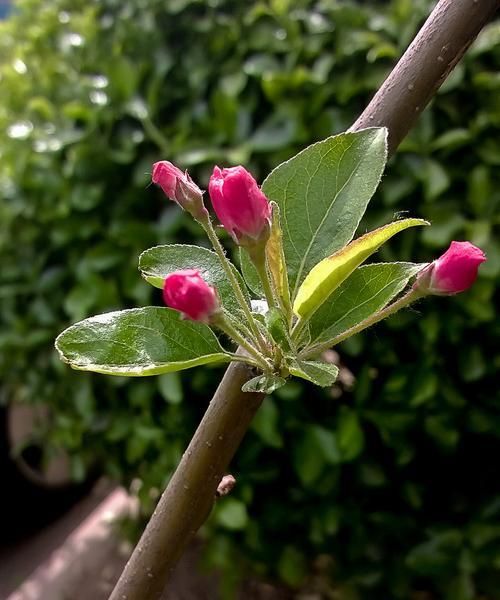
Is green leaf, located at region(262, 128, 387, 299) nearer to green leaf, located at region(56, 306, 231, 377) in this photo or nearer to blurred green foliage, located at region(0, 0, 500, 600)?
green leaf, located at region(56, 306, 231, 377)

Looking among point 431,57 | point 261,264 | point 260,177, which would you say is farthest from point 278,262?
point 260,177

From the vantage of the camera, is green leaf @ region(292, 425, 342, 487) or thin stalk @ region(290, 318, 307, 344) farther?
green leaf @ region(292, 425, 342, 487)

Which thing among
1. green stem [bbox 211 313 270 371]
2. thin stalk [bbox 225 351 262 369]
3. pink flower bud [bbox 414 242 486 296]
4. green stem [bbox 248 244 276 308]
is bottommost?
thin stalk [bbox 225 351 262 369]

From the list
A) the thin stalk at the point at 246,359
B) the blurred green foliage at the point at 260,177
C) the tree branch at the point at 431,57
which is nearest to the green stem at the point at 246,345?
the thin stalk at the point at 246,359

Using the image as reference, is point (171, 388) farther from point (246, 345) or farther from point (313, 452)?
point (246, 345)

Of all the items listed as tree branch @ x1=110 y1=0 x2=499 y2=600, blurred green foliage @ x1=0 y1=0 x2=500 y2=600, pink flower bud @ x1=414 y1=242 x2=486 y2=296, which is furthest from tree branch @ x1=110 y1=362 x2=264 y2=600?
blurred green foliage @ x1=0 y1=0 x2=500 y2=600

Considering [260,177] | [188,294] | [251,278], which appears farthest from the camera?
[260,177]
